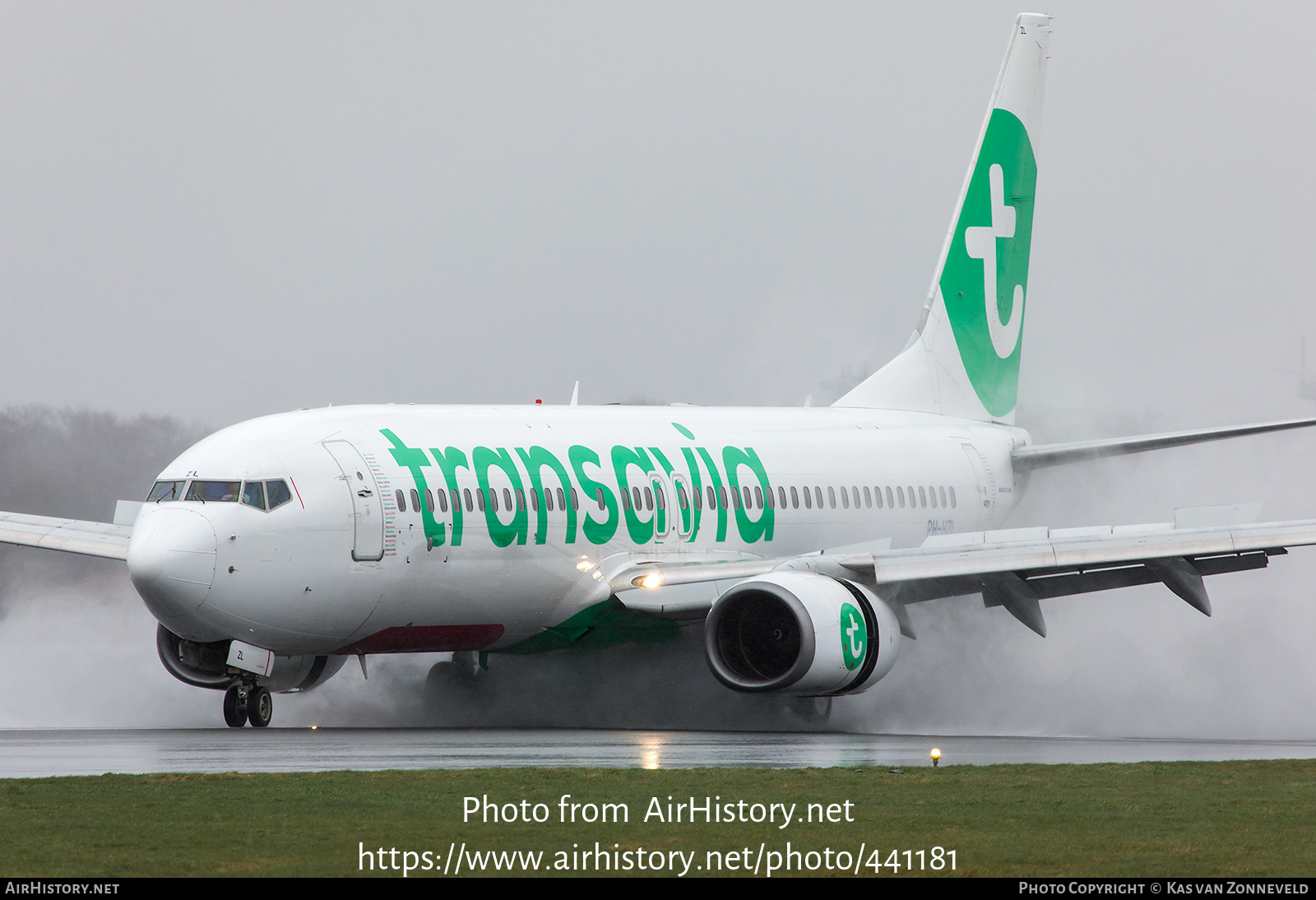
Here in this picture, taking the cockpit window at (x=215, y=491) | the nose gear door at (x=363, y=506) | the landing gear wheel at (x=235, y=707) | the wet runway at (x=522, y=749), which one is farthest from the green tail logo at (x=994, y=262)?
the cockpit window at (x=215, y=491)

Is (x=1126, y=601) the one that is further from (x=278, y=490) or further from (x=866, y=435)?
(x=278, y=490)

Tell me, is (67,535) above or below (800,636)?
above

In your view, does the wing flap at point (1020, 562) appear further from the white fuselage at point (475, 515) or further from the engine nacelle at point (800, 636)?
the white fuselage at point (475, 515)

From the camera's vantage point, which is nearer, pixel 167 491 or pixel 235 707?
pixel 167 491

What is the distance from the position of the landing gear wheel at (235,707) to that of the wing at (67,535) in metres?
2.41

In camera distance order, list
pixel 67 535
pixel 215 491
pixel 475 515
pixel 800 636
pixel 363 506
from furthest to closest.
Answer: pixel 67 535
pixel 475 515
pixel 800 636
pixel 363 506
pixel 215 491

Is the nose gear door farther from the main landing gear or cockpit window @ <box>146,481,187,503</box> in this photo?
the main landing gear

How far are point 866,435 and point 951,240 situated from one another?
4.58 metres

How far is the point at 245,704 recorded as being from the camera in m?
22.9

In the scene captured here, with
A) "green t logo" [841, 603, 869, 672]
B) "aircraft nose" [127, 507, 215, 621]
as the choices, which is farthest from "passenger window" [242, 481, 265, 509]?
"green t logo" [841, 603, 869, 672]

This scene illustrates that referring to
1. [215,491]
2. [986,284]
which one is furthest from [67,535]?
[986,284]

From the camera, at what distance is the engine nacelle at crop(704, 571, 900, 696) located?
22562 millimetres

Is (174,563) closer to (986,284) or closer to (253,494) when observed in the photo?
Answer: (253,494)

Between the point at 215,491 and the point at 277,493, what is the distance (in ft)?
2.07
